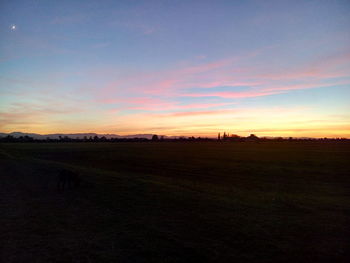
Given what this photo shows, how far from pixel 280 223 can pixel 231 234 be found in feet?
7.73

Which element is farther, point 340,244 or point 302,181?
point 302,181

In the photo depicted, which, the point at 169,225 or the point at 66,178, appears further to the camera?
the point at 66,178

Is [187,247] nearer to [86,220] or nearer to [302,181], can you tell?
[86,220]

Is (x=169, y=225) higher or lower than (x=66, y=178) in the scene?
lower

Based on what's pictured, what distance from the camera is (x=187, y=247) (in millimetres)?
7082

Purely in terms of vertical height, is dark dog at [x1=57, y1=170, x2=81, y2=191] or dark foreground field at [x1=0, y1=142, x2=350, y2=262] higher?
dark dog at [x1=57, y1=170, x2=81, y2=191]

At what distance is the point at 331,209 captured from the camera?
11602 millimetres

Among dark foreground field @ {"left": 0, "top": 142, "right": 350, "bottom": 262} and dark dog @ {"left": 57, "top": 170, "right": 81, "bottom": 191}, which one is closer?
dark foreground field @ {"left": 0, "top": 142, "right": 350, "bottom": 262}

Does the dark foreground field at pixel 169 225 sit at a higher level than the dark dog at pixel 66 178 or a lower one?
lower

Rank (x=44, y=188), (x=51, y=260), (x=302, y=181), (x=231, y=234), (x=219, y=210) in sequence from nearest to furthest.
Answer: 1. (x=51, y=260)
2. (x=231, y=234)
3. (x=219, y=210)
4. (x=44, y=188)
5. (x=302, y=181)

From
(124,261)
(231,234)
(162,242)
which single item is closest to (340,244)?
(231,234)

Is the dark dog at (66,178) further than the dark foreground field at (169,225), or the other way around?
the dark dog at (66,178)

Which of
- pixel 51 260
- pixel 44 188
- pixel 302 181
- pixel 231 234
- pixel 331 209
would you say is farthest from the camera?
pixel 302 181

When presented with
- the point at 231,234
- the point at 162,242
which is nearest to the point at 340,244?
the point at 231,234
